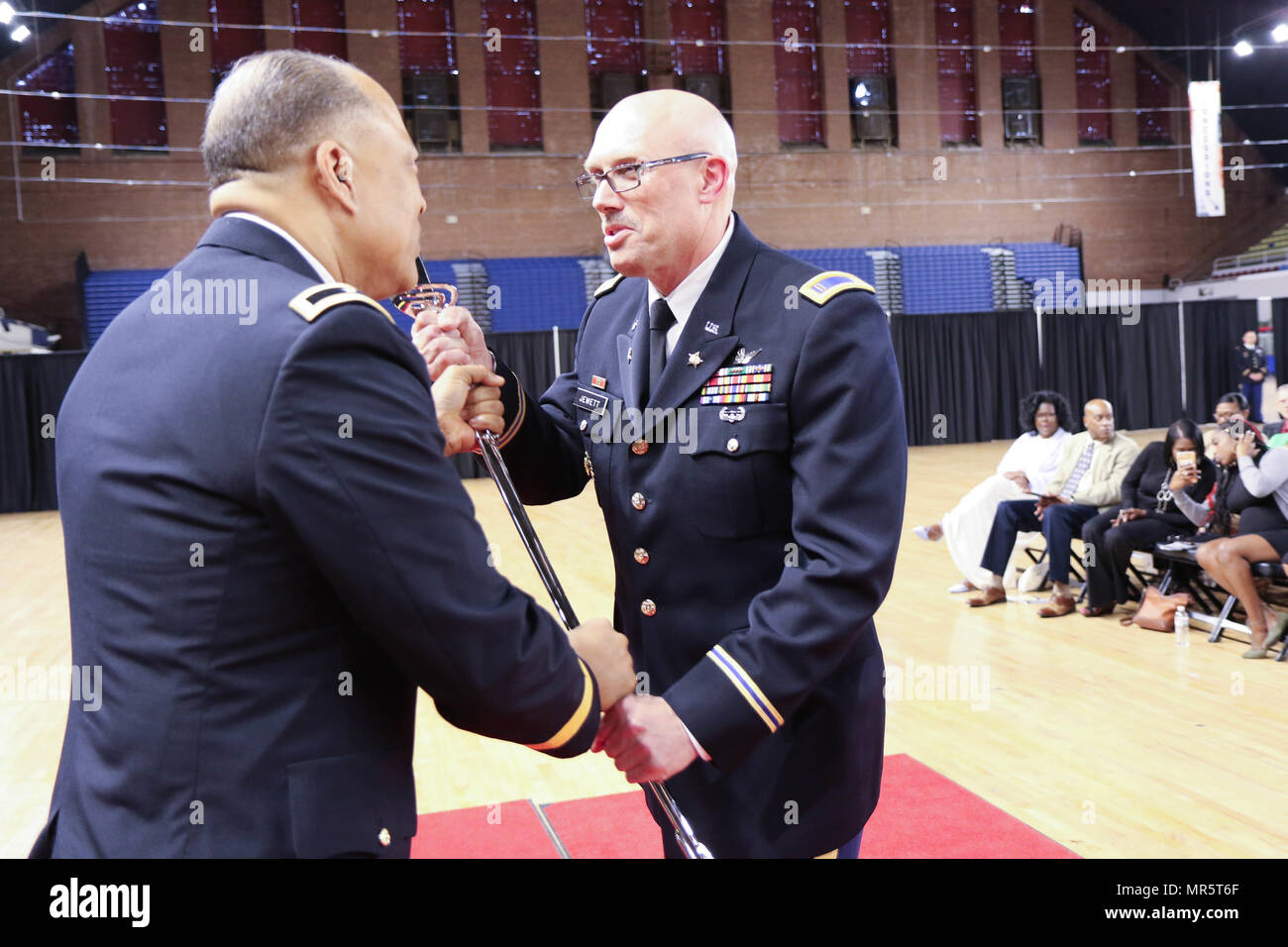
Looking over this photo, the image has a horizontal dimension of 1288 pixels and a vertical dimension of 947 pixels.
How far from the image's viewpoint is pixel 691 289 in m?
1.63

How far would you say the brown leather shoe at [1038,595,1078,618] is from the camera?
20.1 ft

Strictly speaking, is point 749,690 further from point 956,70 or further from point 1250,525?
point 956,70

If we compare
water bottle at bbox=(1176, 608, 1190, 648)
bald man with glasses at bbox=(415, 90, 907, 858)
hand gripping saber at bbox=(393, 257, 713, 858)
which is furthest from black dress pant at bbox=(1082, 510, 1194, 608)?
hand gripping saber at bbox=(393, 257, 713, 858)

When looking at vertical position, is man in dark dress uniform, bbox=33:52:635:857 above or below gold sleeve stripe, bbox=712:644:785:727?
above

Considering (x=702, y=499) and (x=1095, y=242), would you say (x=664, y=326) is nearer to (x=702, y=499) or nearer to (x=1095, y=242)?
(x=702, y=499)

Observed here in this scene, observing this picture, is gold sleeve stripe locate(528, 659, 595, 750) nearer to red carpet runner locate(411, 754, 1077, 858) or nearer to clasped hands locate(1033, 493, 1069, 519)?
red carpet runner locate(411, 754, 1077, 858)

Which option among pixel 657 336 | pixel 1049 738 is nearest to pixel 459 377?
pixel 657 336

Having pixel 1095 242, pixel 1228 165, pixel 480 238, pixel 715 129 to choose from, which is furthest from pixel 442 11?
pixel 715 129

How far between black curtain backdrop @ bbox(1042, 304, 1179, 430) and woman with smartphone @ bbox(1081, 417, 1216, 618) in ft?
38.4

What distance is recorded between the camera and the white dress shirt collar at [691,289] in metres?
1.63

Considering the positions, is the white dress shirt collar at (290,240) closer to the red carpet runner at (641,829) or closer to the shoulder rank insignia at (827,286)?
the shoulder rank insignia at (827,286)

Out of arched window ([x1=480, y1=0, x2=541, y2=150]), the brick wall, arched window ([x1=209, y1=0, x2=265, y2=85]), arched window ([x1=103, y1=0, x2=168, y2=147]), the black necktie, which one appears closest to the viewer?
the black necktie

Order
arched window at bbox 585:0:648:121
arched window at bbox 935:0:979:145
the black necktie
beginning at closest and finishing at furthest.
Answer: the black necktie → arched window at bbox 585:0:648:121 → arched window at bbox 935:0:979:145
